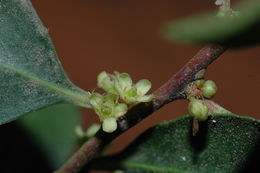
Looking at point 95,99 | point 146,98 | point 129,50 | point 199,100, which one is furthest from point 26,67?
point 129,50

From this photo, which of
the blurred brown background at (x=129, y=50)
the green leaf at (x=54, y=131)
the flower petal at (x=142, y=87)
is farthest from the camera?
the blurred brown background at (x=129, y=50)

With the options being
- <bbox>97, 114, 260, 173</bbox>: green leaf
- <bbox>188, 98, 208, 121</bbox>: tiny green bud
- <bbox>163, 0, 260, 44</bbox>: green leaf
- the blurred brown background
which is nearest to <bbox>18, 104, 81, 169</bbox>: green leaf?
<bbox>97, 114, 260, 173</bbox>: green leaf

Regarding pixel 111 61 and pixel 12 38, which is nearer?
pixel 12 38

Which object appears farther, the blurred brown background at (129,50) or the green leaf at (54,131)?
the blurred brown background at (129,50)

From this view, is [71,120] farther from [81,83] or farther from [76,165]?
[81,83]

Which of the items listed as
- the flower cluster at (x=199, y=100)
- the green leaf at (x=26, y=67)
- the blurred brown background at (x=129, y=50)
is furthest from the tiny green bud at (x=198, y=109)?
the blurred brown background at (x=129, y=50)

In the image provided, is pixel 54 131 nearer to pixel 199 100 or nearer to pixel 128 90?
pixel 128 90

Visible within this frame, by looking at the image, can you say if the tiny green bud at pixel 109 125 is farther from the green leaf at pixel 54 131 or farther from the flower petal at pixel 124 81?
the green leaf at pixel 54 131

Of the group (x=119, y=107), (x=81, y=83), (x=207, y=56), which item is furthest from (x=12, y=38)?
(x=81, y=83)
